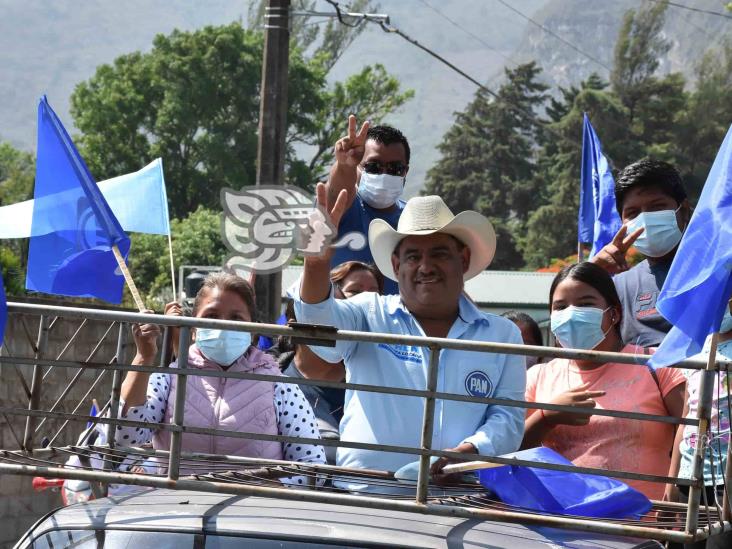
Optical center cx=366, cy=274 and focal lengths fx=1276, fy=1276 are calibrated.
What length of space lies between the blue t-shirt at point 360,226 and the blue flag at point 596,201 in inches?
79.9

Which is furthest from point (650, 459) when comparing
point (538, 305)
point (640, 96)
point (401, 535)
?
point (640, 96)

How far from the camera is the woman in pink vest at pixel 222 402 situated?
432cm

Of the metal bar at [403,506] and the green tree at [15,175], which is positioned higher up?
the green tree at [15,175]

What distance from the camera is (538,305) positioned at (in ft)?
97.0

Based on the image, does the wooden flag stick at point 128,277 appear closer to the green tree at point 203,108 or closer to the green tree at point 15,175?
the green tree at point 203,108

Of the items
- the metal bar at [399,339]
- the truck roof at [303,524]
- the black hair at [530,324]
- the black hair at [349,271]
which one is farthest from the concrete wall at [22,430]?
the metal bar at [399,339]

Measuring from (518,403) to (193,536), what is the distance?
2.86 feet

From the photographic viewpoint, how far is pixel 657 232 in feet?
18.3

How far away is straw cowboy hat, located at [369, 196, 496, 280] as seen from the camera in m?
4.49

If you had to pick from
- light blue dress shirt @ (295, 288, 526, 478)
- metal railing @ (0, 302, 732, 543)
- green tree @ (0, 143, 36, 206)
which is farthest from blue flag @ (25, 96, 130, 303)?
green tree @ (0, 143, 36, 206)

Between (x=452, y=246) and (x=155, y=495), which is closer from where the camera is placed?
(x=155, y=495)

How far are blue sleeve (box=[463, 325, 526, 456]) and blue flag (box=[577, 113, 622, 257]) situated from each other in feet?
11.6

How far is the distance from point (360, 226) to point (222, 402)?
175cm

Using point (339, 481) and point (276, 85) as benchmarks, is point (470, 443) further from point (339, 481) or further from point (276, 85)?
point (276, 85)
